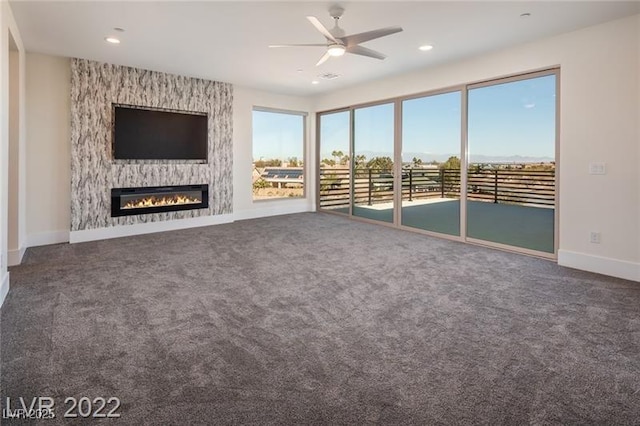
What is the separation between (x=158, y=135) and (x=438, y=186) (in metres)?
4.72

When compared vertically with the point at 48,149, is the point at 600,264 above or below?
below

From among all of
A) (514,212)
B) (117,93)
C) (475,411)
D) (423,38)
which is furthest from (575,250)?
(117,93)

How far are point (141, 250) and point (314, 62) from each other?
362 centimetres

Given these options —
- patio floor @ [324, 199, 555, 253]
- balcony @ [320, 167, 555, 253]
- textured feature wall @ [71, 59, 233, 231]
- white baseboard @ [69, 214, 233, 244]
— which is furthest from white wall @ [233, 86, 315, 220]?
patio floor @ [324, 199, 555, 253]

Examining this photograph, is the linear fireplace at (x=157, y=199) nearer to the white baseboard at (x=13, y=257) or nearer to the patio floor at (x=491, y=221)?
the white baseboard at (x=13, y=257)

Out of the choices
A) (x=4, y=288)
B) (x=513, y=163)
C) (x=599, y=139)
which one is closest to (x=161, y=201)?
(x=4, y=288)

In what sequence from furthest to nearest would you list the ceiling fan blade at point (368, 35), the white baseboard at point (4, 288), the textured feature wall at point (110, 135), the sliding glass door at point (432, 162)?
the sliding glass door at point (432, 162) → the textured feature wall at point (110, 135) → the ceiling fan blade at point (368, 35) → the white baseboard at point (4, 288)

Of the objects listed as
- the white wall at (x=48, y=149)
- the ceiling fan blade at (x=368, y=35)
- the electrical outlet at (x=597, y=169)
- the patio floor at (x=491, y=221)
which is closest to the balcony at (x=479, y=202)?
the patio floor at (x=491, y=221)

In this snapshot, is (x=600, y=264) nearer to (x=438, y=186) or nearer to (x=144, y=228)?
(x=438, y=186)

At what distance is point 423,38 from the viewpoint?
4586 millimetres

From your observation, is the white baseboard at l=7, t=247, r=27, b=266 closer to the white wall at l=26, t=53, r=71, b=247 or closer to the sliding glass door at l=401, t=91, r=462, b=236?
the white wall at l=26, t=53, r=71, b=247

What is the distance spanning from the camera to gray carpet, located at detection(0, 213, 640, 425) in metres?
1.85

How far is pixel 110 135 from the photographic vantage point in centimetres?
597

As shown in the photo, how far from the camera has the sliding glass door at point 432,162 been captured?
588 centimetres
